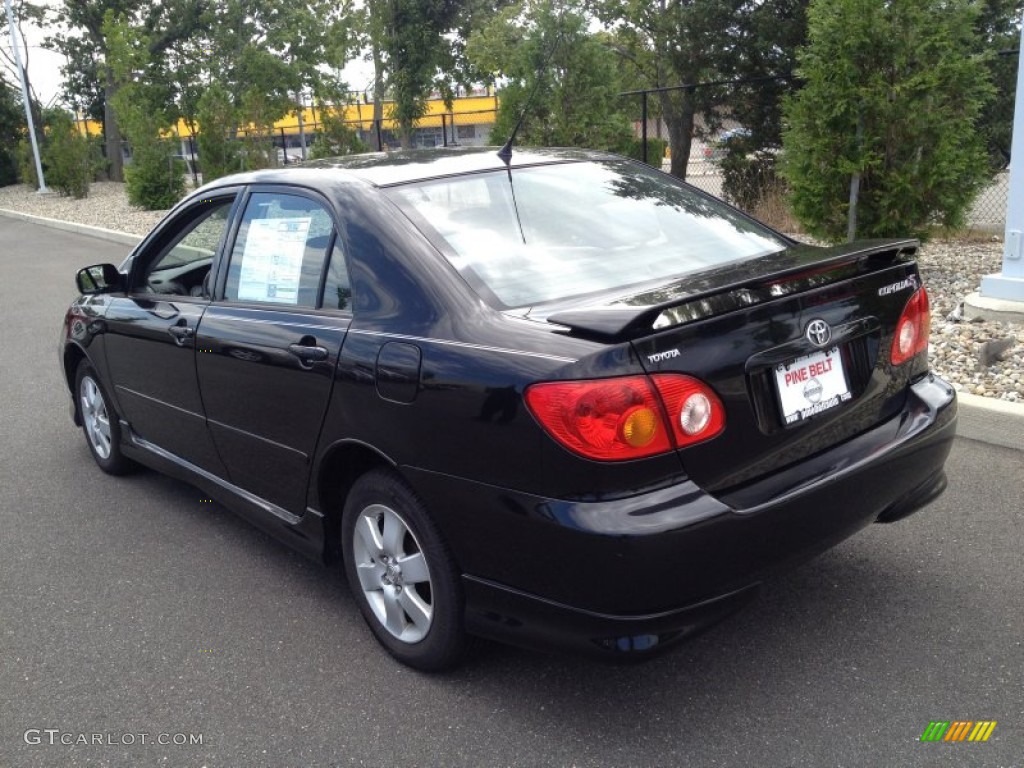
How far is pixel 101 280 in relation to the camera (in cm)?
493

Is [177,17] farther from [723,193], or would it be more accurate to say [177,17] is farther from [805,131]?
[805,131]

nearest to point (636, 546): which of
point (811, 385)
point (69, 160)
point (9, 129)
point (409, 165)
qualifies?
point (811, 385)

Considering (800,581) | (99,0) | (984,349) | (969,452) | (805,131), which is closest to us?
(800,581)

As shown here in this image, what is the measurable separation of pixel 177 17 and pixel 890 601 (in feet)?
131

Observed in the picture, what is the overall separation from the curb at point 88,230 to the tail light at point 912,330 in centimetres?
1567

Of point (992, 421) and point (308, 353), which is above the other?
point (308, 353)

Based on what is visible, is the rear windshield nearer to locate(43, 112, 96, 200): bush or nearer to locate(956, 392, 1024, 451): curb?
locate(956, 392, 1024, 451): curb

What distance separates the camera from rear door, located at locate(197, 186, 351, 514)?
3.37 meters

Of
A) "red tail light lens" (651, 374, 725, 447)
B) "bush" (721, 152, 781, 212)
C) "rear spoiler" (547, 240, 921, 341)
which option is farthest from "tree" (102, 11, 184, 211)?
"red tail light lens" (651, 374, 725, 447)

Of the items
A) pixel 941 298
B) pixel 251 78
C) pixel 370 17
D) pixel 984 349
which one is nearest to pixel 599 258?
pixel 984 349

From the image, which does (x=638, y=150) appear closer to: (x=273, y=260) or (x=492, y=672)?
(x=273, y=260)

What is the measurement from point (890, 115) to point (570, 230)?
18.0 feet

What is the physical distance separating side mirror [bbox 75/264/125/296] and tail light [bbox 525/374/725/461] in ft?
9.87

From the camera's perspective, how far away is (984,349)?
5965 millimetres
